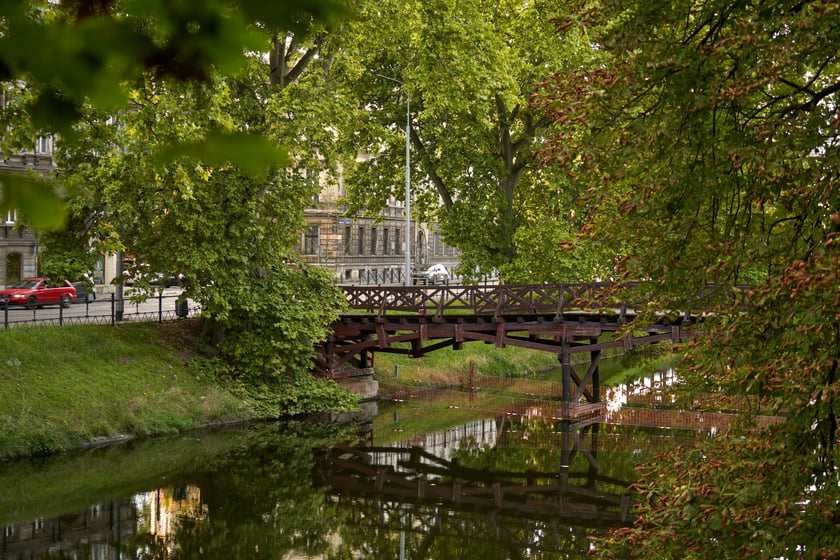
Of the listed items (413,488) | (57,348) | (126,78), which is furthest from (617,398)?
(126,78)

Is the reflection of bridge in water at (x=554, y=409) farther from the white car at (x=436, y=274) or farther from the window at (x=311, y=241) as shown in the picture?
the white car at (x=436, y=274)

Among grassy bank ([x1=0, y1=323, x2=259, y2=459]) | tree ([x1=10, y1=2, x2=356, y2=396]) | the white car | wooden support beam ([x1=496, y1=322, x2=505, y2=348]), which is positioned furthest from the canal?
the white car

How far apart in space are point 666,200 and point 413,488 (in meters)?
13.2

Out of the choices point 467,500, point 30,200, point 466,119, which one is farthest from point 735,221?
point 466,119

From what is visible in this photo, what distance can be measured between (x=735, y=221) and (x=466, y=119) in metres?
28.3

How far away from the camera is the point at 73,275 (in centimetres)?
2527

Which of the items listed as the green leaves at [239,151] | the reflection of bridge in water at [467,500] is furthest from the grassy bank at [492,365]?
the green leaves at [239,151]

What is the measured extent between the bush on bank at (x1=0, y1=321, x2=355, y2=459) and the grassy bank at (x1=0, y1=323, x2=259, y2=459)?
0.08 ft

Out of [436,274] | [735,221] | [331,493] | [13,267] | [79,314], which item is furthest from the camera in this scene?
[436,274]

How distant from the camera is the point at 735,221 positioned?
31.2 ft

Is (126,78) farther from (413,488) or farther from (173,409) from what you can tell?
(173,409)

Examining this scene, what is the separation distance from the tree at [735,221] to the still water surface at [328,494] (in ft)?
26.7

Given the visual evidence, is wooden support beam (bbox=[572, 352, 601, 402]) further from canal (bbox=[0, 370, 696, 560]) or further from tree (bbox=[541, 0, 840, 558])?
tree (bbox=[541, 0, 840, 558])

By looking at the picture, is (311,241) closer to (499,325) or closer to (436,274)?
(436,274)
